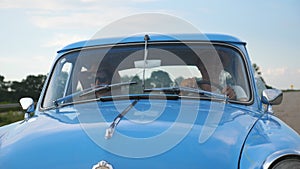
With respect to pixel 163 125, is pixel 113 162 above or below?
below

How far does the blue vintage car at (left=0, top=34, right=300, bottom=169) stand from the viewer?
239 cm

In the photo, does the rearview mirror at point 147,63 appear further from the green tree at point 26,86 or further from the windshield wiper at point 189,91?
the green tree at point 26,86

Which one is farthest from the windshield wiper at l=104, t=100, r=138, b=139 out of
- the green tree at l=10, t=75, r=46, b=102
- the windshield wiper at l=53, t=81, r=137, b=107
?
the green tree at l=10, t=75, r=46, b=102

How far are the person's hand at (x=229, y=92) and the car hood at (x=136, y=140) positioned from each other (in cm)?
57

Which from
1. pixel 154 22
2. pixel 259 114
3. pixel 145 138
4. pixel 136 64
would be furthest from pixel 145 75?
pixel 145 138

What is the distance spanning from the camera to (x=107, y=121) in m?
2.75

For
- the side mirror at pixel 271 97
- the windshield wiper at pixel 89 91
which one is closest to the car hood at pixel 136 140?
the windshield wiper at pixel 89 91

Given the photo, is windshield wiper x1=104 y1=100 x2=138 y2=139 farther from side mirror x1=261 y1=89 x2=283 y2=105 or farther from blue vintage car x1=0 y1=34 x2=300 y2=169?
side mirror x1=261 y1=89 x2=283 y2=105

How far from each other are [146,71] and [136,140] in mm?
1403

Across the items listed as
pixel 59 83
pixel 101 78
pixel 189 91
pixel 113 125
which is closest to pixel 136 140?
pixel 113 125

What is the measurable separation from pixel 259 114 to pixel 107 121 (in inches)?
54.4

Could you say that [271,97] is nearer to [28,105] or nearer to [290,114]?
[28,105]

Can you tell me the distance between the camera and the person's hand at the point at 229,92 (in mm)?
3623

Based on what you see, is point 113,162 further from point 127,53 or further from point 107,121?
point 127,53
